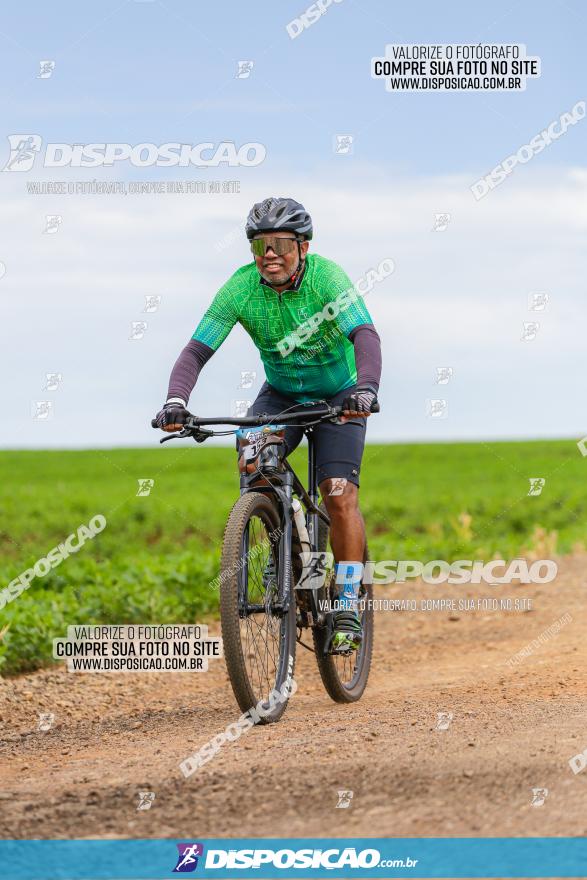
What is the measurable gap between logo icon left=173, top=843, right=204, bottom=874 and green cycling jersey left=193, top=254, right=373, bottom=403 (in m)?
3.33

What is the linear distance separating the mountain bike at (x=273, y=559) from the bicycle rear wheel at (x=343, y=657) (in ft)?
0.03

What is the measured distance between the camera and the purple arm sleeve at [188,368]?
6758 mm

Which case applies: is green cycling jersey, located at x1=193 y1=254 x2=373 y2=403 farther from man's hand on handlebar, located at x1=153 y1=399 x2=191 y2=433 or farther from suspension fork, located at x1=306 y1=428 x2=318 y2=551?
man's hand on handlebar, located at x1=153 y1=399 x2=191 y2=433

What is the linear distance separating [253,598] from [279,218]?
218 centimetres

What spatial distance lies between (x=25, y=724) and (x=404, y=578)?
19.5 feet

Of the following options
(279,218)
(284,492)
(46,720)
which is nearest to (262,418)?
(284,492)

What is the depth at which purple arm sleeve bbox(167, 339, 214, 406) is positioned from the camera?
6.76 metres

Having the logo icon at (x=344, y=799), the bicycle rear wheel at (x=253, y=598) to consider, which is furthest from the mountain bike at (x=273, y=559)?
the logo icon at (x=344, y=799)

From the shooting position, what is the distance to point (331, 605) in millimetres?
7270

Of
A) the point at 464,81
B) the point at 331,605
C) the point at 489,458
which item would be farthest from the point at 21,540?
the point at 489,458

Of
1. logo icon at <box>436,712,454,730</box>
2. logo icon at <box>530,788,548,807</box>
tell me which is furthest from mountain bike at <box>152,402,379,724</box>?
logo icon at <box>530,788,548,807</box>

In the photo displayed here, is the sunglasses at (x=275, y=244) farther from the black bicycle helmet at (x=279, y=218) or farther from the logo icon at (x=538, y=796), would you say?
the logo icon at (x=538, y=796)

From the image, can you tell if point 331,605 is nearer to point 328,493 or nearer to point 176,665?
point 328,493

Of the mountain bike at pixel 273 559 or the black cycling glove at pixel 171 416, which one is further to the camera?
the black cycling glove at pixel 171 416
